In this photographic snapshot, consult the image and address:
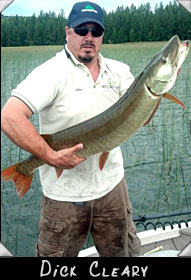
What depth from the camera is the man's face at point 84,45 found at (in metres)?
1.97

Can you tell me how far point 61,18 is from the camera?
218cm

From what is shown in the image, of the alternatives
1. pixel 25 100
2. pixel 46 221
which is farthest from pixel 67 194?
pixel 25 100

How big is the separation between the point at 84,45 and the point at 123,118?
17.9 inches

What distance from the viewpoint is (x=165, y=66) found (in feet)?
5.78

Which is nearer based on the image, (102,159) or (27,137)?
(27,137)

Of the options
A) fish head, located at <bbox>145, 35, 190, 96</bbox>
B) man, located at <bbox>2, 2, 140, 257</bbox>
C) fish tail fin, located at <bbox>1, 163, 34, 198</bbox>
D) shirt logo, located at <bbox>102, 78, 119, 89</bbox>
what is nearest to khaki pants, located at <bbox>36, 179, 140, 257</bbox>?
man, located at <bbox>2, 2, 140, 257</bbox>

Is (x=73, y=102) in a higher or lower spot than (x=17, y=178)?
higher

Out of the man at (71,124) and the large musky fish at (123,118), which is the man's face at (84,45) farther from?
the large musky fish at (123,118)

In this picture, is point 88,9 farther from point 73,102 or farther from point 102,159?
point 102,159

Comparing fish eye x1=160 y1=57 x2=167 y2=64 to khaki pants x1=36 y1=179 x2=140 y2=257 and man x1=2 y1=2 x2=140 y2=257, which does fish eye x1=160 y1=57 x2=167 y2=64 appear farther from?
khaki pants x1=36 y1=179 x2=140 y2=257

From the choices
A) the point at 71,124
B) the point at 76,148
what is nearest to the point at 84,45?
the point at 71,124

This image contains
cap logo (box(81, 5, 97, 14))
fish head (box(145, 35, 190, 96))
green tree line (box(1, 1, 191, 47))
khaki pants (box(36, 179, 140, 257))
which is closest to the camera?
fish head (box(145, 35, 190, 96))

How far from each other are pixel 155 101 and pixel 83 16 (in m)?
0.60

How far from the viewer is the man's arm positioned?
5.88 feet
